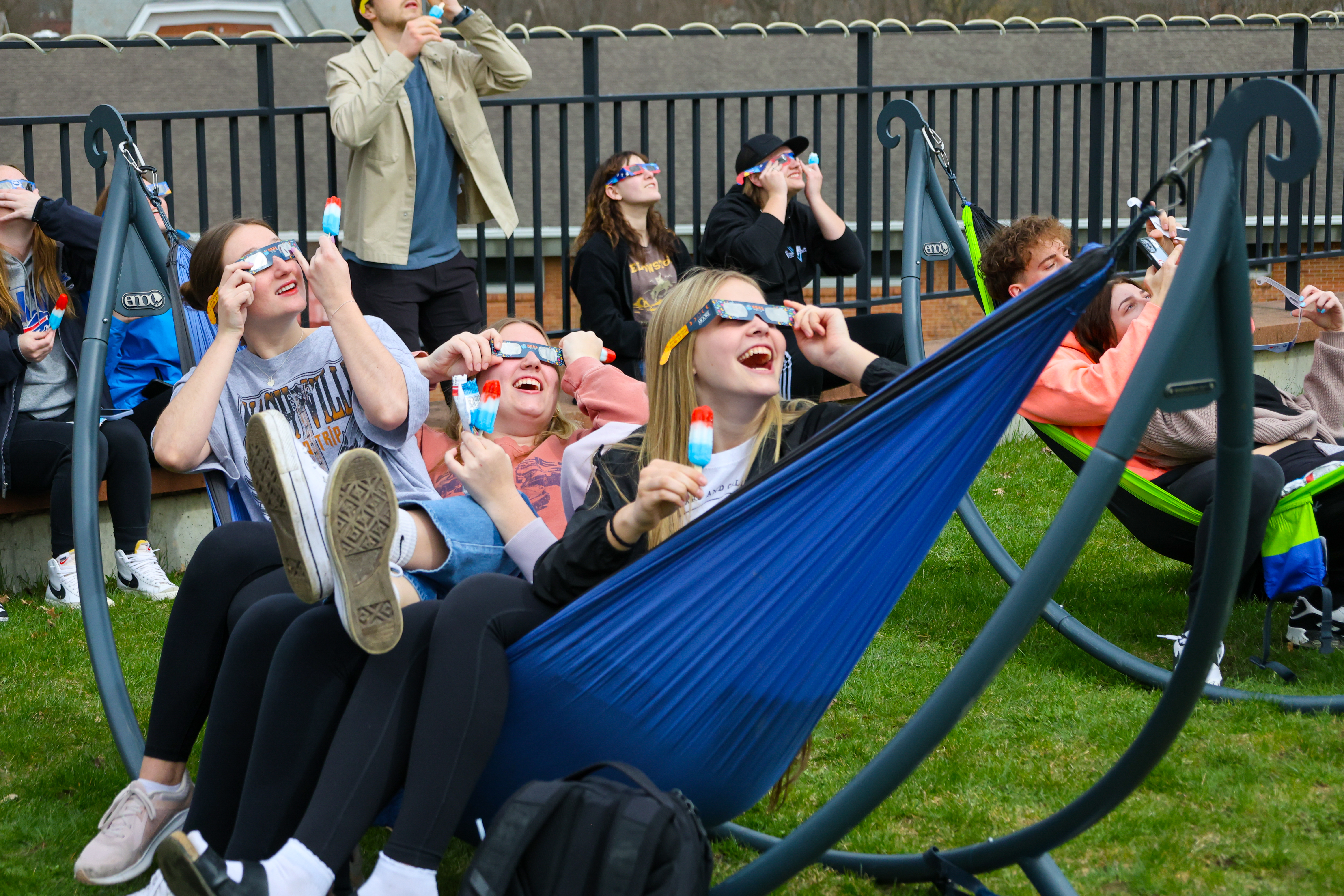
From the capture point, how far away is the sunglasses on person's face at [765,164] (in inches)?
196

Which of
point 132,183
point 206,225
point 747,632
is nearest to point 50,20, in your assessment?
point 206,225

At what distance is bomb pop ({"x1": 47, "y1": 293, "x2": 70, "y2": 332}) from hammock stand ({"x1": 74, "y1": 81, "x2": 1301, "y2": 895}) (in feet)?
9.45

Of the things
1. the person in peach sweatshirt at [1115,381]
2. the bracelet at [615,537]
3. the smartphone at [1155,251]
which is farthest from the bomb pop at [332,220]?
the smartphone at [1155,251]

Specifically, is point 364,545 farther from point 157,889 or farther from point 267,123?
point 267,123

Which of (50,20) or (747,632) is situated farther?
(50,20)

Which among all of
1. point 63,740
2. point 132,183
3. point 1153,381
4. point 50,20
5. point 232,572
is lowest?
point 63,740

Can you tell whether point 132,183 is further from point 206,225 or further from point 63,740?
point 206,225

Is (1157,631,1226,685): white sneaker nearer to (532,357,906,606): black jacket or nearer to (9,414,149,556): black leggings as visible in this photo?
(532,357,906,606): black jacket

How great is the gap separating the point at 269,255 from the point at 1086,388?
194 centimetres

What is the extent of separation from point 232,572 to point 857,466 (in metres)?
1.22

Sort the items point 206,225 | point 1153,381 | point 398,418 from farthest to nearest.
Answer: point 206,225 < point 398,418 < point 1153,381

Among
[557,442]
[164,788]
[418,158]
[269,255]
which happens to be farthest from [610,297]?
[164,788]

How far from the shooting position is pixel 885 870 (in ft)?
7.73

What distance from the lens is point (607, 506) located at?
2.27m
